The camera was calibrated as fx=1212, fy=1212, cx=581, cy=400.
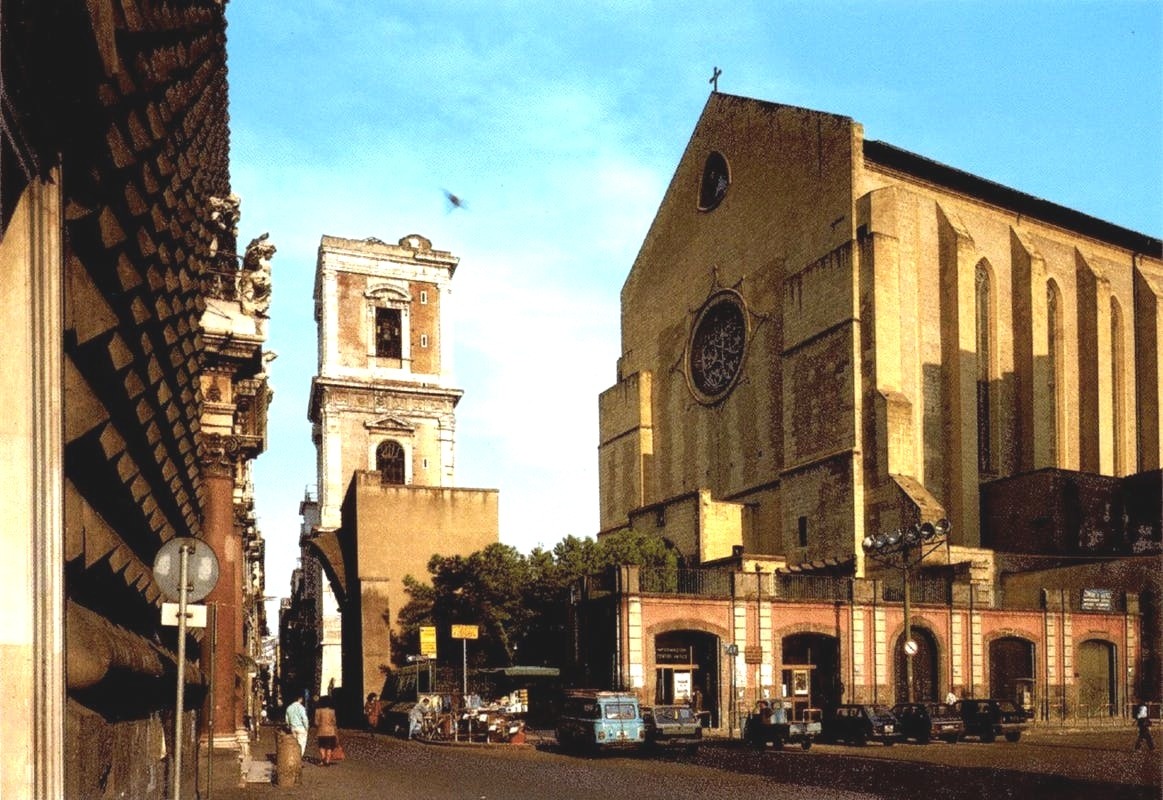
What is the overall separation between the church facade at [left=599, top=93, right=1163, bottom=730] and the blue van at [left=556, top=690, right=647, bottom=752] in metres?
7.52

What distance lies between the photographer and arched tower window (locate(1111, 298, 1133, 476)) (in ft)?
188

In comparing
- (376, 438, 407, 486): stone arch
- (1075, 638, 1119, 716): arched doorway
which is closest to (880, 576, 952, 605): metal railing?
(1075, 638, 1119, 716): arched doorway

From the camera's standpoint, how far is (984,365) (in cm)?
5397

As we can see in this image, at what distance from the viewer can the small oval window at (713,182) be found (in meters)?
59.7

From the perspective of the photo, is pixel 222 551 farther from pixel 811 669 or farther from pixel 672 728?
pixel 811 669

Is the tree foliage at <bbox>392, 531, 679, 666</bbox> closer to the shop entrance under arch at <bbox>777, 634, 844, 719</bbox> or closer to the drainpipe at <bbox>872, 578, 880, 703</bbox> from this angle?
the shop entrance under arch at <bbox>777, 634, 844, 719</bbox>

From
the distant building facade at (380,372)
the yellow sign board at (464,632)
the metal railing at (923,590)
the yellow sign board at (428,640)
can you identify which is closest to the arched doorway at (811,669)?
the metal railing at (923,590)

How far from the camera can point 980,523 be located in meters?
50.9

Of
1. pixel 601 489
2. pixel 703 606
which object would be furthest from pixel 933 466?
pixel 601 489

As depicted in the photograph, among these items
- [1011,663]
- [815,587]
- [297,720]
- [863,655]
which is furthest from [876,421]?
[297,720]

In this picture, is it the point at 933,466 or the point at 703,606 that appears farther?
the point at 933,466

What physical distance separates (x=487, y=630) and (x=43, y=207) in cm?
4258

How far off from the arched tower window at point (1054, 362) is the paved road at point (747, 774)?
2438 cm

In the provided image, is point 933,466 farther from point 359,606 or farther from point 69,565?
point 69,565
